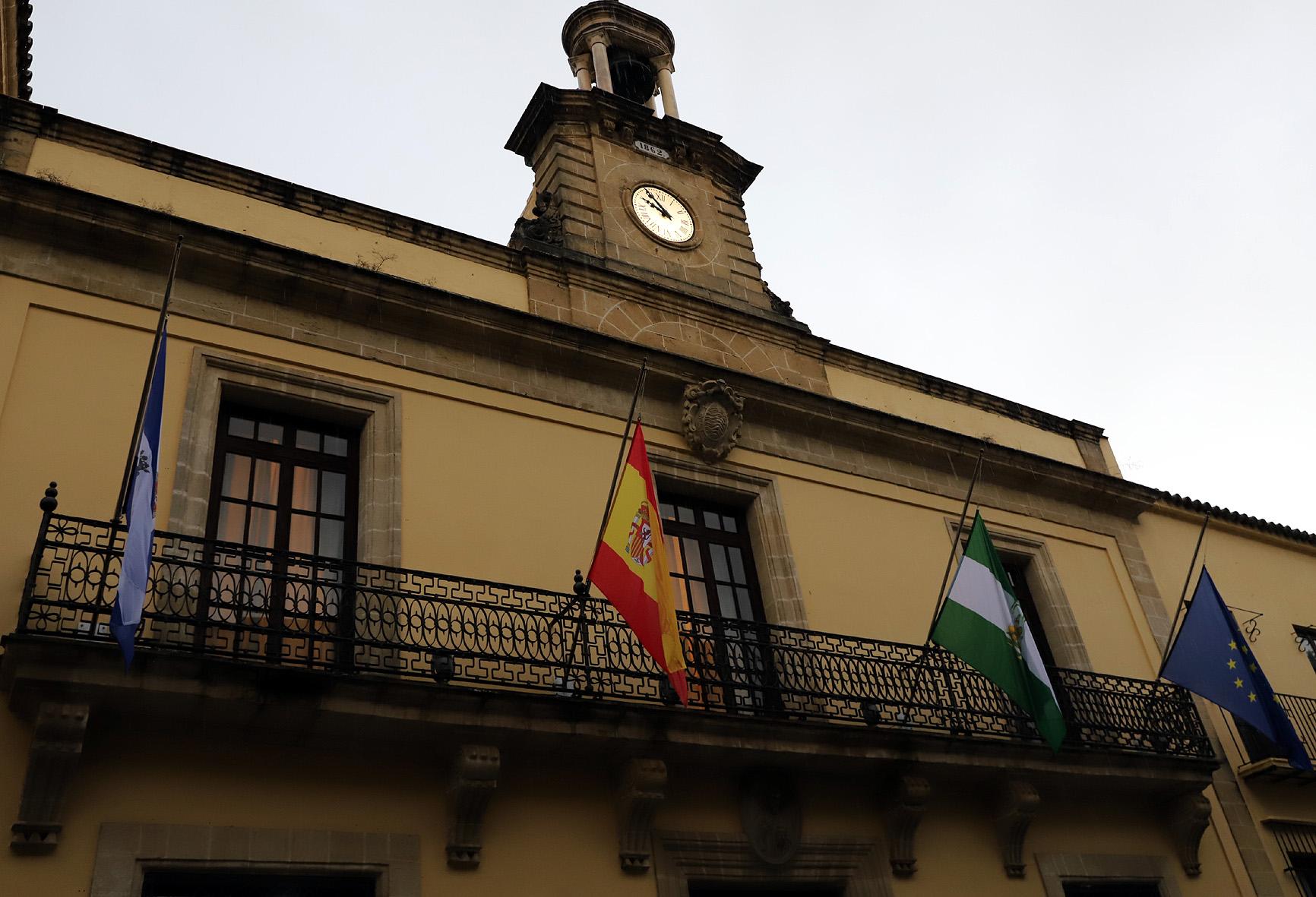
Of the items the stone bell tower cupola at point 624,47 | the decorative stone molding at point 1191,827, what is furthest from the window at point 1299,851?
the stone bell tower cupola at point 624,47

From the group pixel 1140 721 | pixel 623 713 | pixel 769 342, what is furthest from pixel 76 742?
pixel 1140 721

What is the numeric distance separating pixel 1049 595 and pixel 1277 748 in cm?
311

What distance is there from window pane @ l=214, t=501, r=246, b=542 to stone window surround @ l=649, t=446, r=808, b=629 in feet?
12.7

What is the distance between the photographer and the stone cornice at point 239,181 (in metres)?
9.95

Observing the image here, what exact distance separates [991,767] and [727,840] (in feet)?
8.69

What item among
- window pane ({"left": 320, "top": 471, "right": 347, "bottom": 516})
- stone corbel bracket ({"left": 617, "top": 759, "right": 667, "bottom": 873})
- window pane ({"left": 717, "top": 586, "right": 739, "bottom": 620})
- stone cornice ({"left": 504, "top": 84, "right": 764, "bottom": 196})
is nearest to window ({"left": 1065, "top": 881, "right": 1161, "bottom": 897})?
window pane ({"left": 717, "top": 586, "right": 739, "bottom": 620})

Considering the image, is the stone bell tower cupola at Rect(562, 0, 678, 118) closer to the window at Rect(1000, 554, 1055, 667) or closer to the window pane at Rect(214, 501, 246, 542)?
the window at Rect(1000, 554, 1055, 667)

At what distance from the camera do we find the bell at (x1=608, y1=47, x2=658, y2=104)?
16625 mm

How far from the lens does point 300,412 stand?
9648 millimetres

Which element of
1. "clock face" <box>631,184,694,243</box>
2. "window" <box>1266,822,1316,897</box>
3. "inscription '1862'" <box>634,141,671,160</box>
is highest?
"inscription '1862'" <box>634,141,671,160</box>

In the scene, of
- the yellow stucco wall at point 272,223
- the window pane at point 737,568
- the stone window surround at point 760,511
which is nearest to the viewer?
the yellow stucco wall at point 272,223

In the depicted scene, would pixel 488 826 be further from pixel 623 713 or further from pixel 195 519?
pixel 195 519

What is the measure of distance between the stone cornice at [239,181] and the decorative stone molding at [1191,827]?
337 inches

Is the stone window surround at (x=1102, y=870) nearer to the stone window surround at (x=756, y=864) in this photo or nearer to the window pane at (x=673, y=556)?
the stone window surround at (x=756, y=864)
